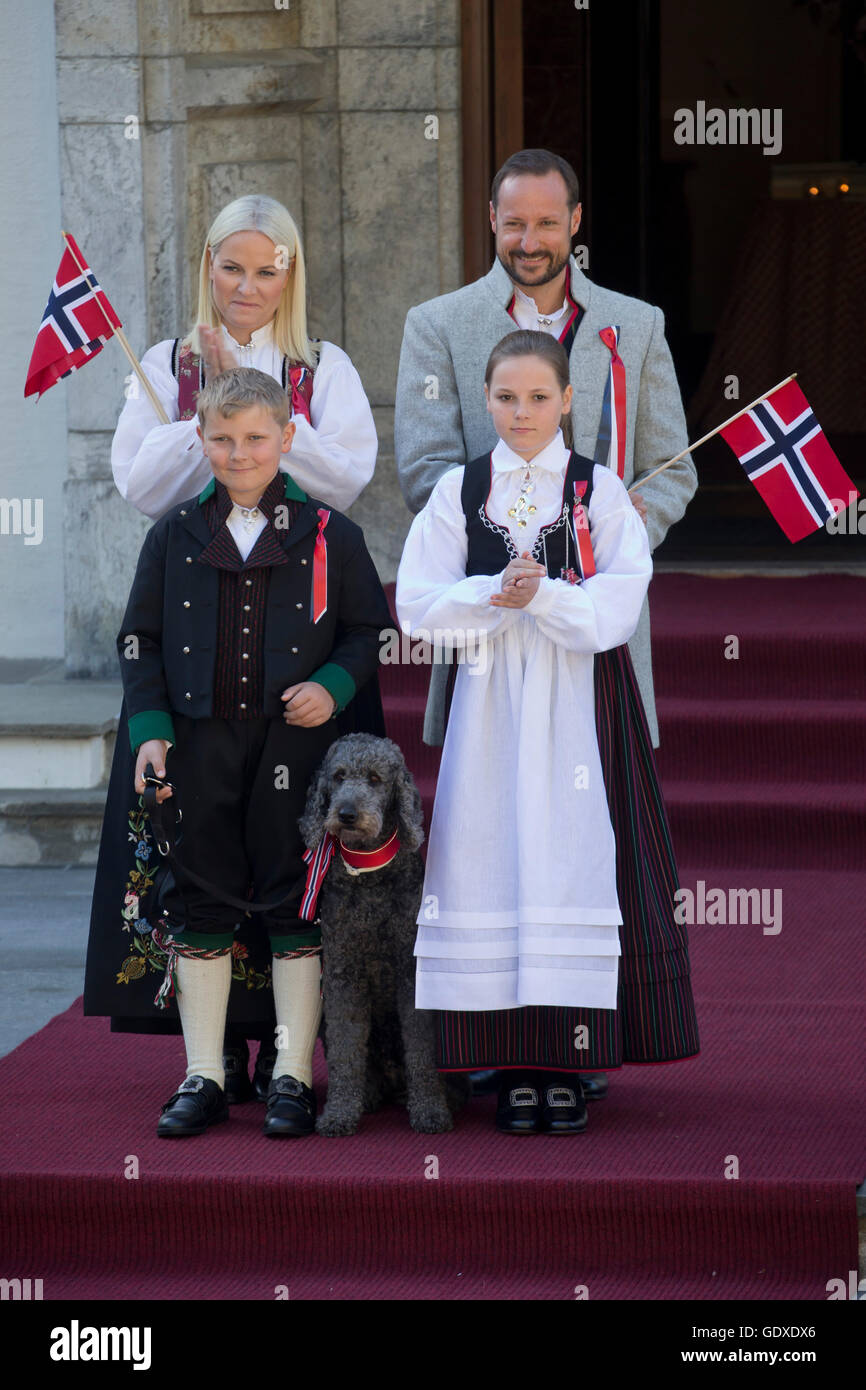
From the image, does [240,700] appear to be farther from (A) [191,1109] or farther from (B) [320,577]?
(A) [191,1109]

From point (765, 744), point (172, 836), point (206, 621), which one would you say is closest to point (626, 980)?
point (172, 836)

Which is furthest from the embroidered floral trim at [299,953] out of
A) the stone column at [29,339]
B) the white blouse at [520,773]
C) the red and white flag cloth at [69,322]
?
the stone column at [29,339]

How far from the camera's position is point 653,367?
4.18 meters

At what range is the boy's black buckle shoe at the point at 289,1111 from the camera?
3807 millimetres

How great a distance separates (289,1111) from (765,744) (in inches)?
111

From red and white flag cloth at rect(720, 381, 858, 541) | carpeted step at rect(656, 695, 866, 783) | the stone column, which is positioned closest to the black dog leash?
red and white flag cloth at rect(720, 381, 858, 541)

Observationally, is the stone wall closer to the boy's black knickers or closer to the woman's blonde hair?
the woman's blonde hair

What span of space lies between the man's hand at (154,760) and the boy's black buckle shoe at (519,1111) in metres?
0.88

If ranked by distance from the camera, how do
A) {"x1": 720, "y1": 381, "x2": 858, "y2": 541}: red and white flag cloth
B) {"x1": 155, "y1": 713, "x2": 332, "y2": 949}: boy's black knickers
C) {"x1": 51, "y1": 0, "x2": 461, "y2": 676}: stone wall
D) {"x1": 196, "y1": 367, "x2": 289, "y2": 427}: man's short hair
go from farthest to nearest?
{"x1": 51, "y1": 0, "x2": 461, "y2": 676}: stone wall
{"x1": 720, "y1": 381, "x2": 858, "y2": 541}: red and white flag cloth
{"x1": 155, "y1": 713, "x2": 332, "y2": 949}: boy's black knickers
{"x1": 196, "y1": 367, "x2": 289, "y2": 427}: man's short hair

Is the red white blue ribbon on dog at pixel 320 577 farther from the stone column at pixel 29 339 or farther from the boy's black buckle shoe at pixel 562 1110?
the stone column at pixel 29 339

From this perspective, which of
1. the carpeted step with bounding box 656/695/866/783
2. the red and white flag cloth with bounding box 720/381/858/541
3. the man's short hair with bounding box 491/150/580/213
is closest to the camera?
the man's short hair with bounding box 491/150/580/213

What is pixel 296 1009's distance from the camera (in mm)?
3844

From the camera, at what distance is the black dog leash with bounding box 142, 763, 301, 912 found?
3.73 meters

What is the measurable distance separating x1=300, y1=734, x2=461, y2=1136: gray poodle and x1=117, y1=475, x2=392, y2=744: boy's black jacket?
0.18 metres
